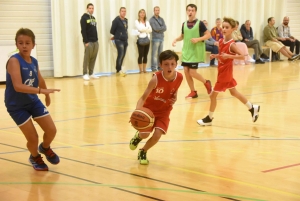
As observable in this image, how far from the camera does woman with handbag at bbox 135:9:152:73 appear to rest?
16938mm

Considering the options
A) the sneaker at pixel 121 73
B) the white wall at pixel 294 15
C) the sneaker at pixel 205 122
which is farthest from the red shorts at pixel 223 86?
the white wall at pixel 294 15

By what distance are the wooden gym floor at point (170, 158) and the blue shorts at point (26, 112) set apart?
53 cm

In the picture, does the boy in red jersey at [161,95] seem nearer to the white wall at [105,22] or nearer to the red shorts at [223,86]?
the red shorts at [223,86]

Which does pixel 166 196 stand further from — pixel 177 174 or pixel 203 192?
pixel 177 174

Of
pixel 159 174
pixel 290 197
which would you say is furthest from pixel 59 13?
pixel 290 197

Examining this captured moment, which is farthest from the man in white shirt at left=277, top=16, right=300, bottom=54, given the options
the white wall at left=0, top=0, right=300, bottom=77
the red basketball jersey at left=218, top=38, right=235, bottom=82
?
the red basketball jersey at left=218, top=38, right=235, bottom=82

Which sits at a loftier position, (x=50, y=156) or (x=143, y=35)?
(x=143, y=35)

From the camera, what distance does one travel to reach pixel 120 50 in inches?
647

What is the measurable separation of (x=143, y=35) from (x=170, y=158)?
38.7ft

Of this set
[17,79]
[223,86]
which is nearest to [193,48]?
[223,86]

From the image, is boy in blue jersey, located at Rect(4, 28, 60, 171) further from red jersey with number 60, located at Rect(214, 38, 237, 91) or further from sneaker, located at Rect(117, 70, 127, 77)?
sneaker, located at Rect(117, 70, 127, 77)

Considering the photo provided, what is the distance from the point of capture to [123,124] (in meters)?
7.69

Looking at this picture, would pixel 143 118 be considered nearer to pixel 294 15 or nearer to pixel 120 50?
pixel 120 50

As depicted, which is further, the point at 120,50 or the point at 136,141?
the point at 120,50
